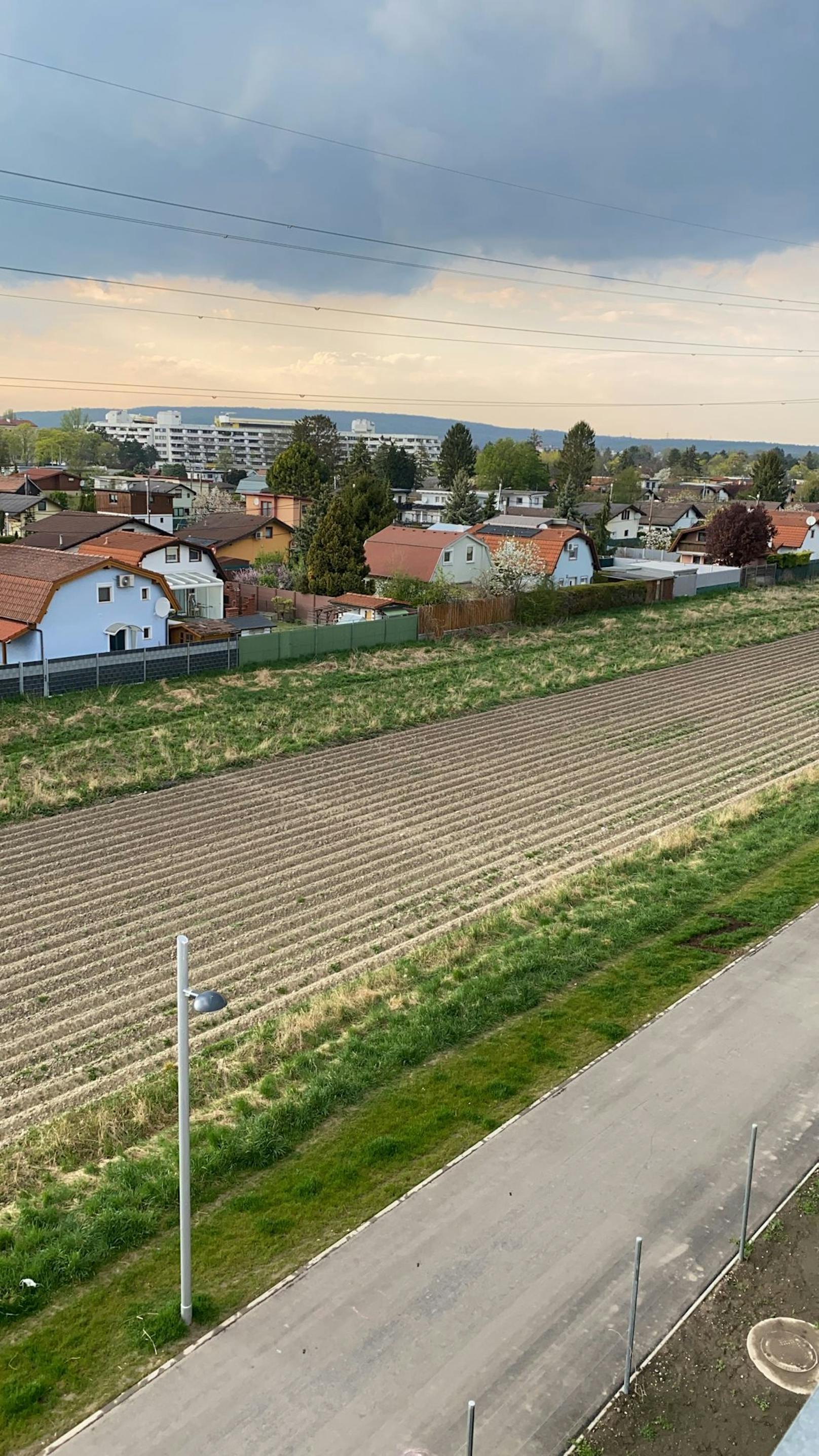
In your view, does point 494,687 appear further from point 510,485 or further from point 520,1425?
point 510,485

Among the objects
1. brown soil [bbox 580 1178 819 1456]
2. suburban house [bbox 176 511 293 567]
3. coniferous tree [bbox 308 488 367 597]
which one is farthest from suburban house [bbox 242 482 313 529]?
brown soil [bbox 580 1178 819 1456]

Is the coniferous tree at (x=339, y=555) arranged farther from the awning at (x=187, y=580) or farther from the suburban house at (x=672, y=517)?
the suburban house at (x=672, y=517)

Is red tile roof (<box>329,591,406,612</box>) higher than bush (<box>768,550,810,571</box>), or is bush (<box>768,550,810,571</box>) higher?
bush (<box>768,550,810,571</box>)

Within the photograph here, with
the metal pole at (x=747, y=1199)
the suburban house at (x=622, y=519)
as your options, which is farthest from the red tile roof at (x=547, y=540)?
the metal pole at (x=747, y=1199)

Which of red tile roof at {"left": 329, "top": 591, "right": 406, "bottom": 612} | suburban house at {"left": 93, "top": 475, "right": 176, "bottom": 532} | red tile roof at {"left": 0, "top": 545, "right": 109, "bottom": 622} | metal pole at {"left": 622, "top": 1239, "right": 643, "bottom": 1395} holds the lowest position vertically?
metal pole at {"left": 622, "top": 1239, "right": 643, "bottom": 1395}

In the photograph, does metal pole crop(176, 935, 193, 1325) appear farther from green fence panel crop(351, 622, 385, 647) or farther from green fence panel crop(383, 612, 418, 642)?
green fence panel crop(383, 612, 418, 642)
